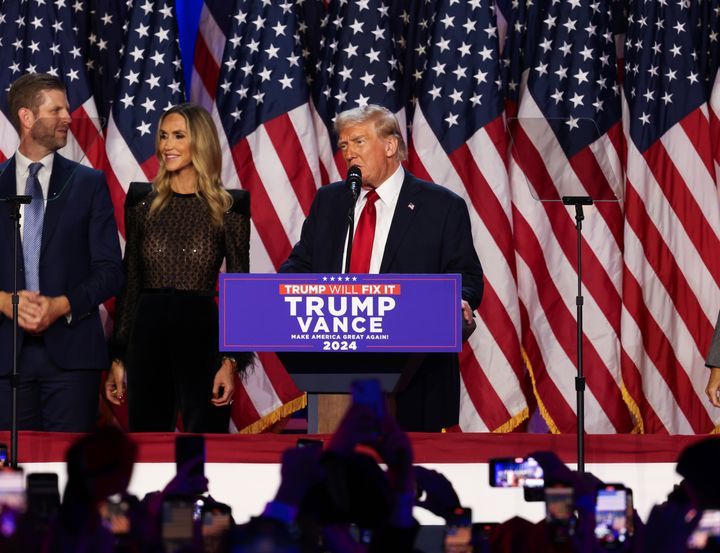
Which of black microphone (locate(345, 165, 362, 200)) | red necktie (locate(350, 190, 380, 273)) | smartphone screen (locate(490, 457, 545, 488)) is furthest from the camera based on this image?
red necktie (locate(350, 190, 380, 273))

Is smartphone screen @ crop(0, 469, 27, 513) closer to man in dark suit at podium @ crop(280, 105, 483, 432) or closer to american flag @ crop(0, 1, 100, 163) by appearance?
man in dark suit at podium @ crop(280, 105, 483, 432)

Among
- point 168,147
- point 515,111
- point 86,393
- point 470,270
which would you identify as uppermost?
point 515,111

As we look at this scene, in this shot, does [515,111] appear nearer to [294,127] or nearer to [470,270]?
[294,127]

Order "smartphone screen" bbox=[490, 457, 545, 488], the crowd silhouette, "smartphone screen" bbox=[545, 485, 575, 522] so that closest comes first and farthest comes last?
the crowd silhouette → "smartphone screen" bbox=[545, 485, 575, 522] → "smartphone screen" bbox=[490, 457, 545, 488]

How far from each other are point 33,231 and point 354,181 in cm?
133

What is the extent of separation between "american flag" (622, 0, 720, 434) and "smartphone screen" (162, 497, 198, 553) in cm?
502

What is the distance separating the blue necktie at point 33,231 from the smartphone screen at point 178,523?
10.6 ft

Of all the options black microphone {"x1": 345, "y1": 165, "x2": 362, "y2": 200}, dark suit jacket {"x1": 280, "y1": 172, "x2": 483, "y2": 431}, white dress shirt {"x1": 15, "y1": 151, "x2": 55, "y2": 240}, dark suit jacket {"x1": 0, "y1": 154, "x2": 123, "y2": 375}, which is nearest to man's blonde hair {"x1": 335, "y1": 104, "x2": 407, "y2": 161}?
dark suit jacket {"x1": 280, "y1": 172, "x2": 483, "y2": 431}

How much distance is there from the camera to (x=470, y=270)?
4281 mm

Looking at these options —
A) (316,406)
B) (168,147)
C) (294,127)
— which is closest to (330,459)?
(316,406)

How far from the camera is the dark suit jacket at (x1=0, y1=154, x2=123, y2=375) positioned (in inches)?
172

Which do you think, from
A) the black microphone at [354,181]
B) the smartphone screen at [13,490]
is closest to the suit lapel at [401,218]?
the black microphone at [354,181]

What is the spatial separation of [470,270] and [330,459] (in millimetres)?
3042

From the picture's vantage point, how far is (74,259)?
4.48 meters
